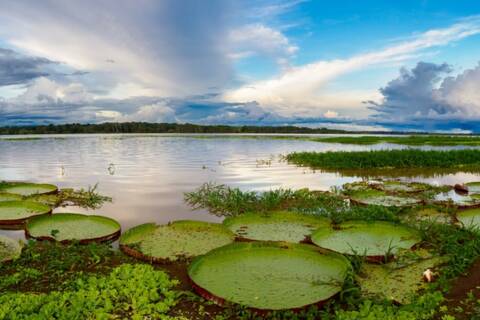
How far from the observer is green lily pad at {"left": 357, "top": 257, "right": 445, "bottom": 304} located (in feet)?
12.6

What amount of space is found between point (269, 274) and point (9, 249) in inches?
131

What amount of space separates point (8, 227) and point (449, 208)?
7.66 metres

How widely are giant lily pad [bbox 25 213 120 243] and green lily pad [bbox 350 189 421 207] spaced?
16.5ft

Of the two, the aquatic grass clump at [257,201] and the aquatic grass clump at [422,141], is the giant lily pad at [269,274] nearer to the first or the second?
the aquatic grass clump at [257,201]

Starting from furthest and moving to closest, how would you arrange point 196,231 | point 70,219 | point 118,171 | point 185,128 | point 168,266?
point 185,128 < point 118,171 < point 70,219 < point 196,231 < point 168,266

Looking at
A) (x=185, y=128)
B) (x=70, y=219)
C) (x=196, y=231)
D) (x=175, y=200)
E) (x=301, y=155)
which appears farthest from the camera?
(x=185, y=128)

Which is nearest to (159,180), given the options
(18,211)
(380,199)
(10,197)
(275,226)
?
(10,197)

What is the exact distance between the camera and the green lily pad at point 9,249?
475 cm

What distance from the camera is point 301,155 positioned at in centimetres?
1909

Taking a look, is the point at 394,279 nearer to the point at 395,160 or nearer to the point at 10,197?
the point at 10,197

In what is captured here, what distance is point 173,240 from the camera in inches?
214

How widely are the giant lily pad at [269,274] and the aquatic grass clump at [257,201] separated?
321 centimetres

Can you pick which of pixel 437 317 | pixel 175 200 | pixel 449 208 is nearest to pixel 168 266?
pixel 437 317

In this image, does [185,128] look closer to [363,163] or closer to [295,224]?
[363,163]
